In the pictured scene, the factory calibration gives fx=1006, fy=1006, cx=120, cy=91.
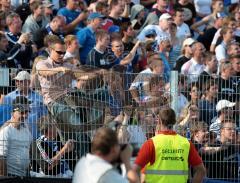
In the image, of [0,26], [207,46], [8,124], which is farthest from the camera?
[207,46]

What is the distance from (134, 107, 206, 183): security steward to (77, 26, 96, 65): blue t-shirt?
5529 millimetres

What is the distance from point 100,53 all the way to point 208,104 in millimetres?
2547

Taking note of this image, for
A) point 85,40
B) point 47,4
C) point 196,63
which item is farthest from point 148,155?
point 47,4

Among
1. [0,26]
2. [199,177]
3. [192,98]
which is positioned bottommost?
[199,177]

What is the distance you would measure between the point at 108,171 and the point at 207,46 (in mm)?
11951

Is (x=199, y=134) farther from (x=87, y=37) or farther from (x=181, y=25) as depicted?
(x=181, y=25)

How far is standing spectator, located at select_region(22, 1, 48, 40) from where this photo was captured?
17.7 meters

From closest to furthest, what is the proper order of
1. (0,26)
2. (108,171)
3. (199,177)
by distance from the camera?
(108,171), (199,177), (0,26)

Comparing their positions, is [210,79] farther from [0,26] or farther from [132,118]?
[0,26]

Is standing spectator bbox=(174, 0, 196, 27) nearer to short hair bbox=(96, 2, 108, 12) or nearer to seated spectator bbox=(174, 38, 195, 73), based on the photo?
seated spectator bbox=(174, 38, 195, 73)

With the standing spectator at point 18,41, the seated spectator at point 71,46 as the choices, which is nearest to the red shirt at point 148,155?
the seated spectator at point 71,46

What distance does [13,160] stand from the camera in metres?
14.0

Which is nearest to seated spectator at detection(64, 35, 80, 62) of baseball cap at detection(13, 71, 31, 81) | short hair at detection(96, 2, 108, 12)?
baseball cap at detection(13, 71, 31, 81)

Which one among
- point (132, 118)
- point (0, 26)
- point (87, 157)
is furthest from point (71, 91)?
point (87, 157)
